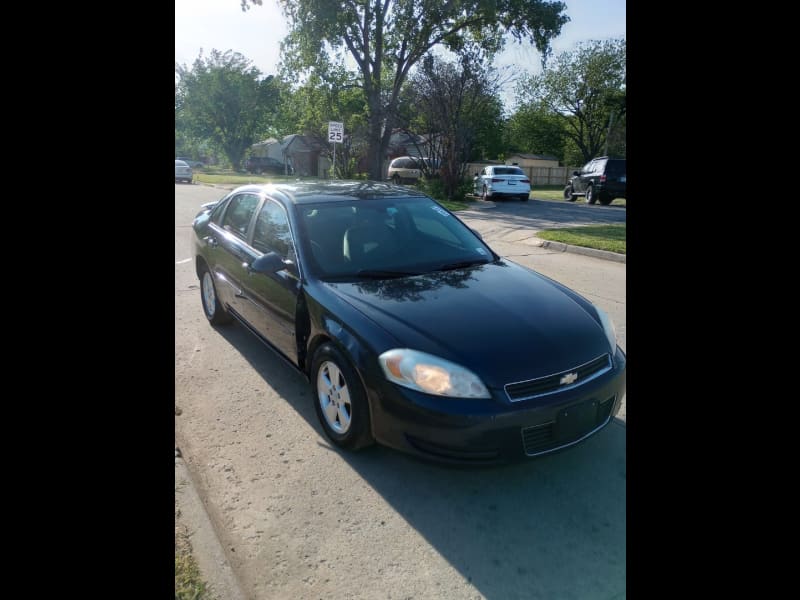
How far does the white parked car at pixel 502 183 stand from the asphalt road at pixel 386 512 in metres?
18.9

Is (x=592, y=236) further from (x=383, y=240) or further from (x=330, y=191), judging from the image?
(x=383, y=240)

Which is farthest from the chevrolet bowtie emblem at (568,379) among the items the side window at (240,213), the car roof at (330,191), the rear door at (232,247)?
the side window at (240,213)

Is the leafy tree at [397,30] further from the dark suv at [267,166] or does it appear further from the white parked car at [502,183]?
the dark suv at [267,166]

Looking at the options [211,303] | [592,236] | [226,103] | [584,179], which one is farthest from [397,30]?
[226,103]

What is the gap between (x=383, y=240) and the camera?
388 centimetres

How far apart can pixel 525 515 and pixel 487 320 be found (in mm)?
982

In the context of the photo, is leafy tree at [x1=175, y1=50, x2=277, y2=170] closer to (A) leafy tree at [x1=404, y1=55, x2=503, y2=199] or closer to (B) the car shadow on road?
(A) leafy tree at [x1=404, y1=55, x2=503, y2=199]

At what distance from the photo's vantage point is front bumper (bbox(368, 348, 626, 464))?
2.54 metres

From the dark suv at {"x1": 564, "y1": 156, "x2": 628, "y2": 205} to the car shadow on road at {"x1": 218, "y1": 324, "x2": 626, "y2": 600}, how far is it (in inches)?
719

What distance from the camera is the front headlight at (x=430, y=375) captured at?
102 inches

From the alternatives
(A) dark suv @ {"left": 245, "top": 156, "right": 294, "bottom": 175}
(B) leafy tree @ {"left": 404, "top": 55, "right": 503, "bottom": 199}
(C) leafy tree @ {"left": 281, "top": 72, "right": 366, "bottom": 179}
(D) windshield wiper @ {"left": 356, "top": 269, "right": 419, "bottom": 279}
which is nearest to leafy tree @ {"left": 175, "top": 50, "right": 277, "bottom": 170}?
(A) dark suv @ {"left": 245, "top": 156, "right": 294, "bottom": 175}
